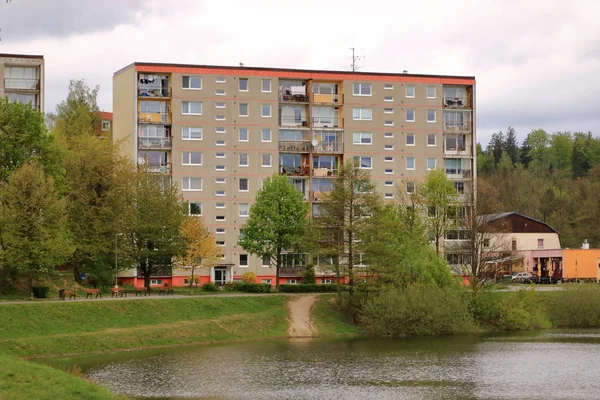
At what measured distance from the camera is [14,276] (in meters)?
75.4

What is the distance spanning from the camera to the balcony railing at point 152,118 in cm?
9925

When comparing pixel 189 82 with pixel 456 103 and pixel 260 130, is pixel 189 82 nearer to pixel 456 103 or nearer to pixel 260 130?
pixel 260 130

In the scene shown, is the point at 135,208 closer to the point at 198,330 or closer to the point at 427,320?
the point at 198,330

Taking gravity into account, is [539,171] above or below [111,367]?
above

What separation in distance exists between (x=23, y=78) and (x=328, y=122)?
113 ft

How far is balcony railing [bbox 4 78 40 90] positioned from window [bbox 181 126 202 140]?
16.8 meters

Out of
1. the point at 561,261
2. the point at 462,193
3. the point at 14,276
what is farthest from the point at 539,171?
the point at 14,276

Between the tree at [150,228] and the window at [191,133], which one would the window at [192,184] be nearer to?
the window at [191,133]

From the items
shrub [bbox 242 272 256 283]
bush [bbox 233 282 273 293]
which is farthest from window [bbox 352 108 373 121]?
bush [bbox 233 282 273 293]

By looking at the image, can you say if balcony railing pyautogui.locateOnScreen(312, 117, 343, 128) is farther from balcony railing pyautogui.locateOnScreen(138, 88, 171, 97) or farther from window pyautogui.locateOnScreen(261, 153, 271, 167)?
balcony railing pyautogui.locateOnScreen(138, 88, 171, 97)

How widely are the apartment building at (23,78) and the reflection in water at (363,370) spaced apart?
46.7 m

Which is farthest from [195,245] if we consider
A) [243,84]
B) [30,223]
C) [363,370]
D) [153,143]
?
[363,370]

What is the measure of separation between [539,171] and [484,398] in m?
144

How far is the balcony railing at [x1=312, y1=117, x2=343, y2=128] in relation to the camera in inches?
4055
